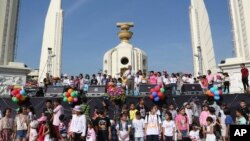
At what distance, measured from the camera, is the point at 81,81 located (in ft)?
56.0

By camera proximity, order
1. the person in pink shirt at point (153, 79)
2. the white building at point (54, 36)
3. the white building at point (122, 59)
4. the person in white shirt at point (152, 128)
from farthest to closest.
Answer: the white building at point (122, 59) < the white building at point (54, 36) < the person in pink shirt at point (153, 79) < the person in white shirt at point (152, 128)

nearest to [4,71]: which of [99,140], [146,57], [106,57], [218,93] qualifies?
[99,140]

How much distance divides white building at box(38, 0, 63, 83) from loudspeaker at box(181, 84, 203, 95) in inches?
712

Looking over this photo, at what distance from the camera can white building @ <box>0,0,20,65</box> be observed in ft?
52.2

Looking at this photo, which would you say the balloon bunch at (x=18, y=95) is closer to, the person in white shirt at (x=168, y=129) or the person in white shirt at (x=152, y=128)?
the person in white shirt at (x=152, y=128)

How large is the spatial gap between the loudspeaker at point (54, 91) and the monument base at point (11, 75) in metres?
1.93

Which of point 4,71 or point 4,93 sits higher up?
point 4,71

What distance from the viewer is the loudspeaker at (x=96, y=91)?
1446 centimetres

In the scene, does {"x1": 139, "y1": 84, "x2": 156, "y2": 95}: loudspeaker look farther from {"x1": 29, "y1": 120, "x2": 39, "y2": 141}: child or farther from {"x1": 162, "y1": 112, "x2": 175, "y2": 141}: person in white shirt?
{"x1": 29, "y1": 120, "x2": 39, "y2": 141}: child

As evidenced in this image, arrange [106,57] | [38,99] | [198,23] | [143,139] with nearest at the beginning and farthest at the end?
[143,139], [38,99], [198,23], [106,57]

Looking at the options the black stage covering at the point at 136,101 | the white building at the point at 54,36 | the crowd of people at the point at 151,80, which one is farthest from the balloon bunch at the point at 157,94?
the white building at the point at 54,36

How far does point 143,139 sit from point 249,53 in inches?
356

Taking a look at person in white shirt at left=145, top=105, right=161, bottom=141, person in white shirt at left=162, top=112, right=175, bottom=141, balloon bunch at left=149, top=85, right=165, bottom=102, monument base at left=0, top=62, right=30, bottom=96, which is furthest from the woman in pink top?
monument base at left=0, top=62, right=30, bottom=96

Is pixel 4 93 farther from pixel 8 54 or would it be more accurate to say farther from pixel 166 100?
pixel 166 100
